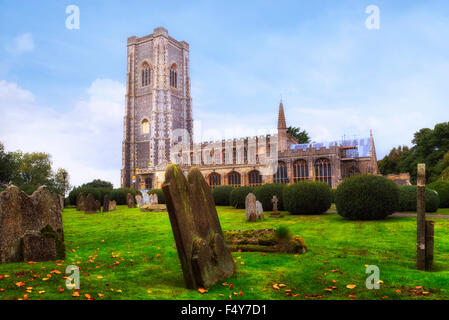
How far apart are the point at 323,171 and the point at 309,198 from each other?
23.0 metres

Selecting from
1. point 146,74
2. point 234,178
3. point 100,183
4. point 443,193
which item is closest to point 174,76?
point 146,74

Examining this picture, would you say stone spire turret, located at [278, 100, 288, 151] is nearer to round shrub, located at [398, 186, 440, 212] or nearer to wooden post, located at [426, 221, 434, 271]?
round shrub, located at [398, 186, 440, 212]

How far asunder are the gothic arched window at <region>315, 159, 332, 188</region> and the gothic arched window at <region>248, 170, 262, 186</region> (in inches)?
279

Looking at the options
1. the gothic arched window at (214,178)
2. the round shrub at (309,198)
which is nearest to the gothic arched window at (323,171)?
the gothic arched window at (214,178)

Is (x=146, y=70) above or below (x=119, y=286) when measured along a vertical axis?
above

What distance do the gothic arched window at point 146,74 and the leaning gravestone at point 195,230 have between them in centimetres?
6354

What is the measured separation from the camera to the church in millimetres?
40844

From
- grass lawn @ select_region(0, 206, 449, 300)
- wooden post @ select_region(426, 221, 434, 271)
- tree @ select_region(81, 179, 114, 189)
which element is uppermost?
tree @ select_region(81, 179, 114, 189)

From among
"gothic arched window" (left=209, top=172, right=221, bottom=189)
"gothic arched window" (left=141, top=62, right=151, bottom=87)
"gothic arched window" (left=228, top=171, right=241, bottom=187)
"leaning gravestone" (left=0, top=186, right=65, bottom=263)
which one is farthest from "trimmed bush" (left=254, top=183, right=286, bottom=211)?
"gothic arched window" (left=141, top=62, right=151, bottom=87)

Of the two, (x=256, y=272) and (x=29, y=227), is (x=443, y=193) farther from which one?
(x=29, y=227)

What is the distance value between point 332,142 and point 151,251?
42167mm

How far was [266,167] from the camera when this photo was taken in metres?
41.7
